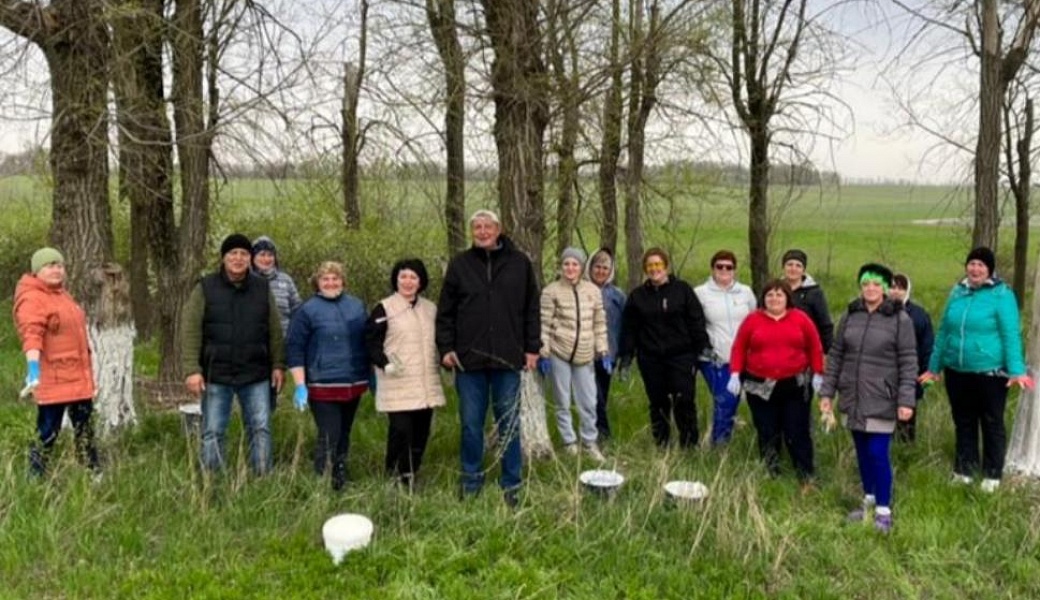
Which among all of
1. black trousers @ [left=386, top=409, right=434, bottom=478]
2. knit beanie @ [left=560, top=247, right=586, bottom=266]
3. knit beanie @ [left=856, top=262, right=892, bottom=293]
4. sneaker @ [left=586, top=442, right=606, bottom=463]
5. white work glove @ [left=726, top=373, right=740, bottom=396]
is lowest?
sneaker @ [left=586, top=442, right=606, bottom=463]

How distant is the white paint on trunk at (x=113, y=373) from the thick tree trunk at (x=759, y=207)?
9385mm

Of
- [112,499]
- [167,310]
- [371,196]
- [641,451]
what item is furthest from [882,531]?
[371,196]

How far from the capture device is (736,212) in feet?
42.0

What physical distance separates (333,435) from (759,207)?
9.46 meters

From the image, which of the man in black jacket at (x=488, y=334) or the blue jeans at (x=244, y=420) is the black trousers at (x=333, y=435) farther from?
the man in black jacket at (x=488, y=334)

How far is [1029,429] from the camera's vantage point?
5.63 m

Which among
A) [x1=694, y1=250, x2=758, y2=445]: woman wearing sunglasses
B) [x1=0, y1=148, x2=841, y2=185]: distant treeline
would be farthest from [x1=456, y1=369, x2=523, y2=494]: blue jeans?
[x1=0, y1=148, x2=841, y2=185]: distant treeline

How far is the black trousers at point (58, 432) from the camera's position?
5.04 meters

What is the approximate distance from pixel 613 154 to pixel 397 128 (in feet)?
11.9

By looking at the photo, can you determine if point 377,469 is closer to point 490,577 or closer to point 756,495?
point 490,577

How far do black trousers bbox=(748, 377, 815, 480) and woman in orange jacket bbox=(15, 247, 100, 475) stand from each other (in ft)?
13.9

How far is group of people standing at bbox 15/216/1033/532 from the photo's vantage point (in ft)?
16.2

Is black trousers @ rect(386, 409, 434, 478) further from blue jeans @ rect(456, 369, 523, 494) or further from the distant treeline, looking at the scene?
the distant treeline

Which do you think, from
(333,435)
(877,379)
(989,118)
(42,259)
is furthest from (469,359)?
(989,118)
